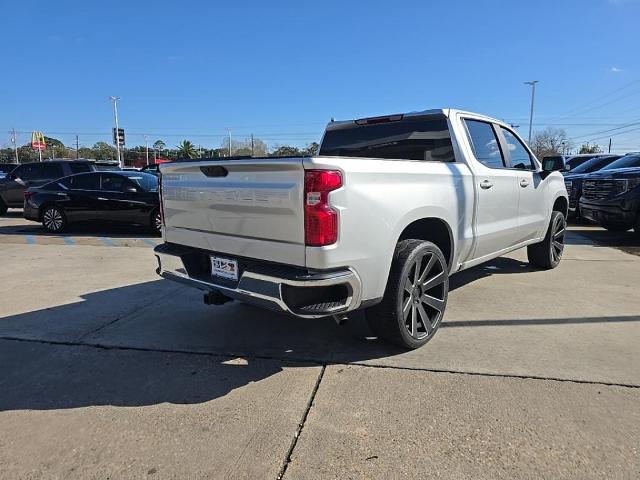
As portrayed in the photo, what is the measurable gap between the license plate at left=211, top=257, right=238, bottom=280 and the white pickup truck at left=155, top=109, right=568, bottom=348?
0.5 inches

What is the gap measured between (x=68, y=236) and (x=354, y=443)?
33.9 ft

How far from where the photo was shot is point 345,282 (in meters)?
2.99

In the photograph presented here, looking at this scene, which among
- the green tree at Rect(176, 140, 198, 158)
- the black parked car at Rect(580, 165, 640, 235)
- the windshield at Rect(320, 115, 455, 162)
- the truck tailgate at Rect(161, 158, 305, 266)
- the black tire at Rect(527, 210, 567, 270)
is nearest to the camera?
the truck tailgate at Rect(161, 158, 305, 266)

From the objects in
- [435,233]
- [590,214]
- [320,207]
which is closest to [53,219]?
[435,233]

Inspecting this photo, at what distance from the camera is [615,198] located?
931cm

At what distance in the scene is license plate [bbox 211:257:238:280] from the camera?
3.41 metres

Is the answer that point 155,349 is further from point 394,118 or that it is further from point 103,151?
point 103,151

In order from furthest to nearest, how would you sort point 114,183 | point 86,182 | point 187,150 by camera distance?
point 187,150
point 86,182
point 114,183

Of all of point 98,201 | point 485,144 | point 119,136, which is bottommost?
point 98,201

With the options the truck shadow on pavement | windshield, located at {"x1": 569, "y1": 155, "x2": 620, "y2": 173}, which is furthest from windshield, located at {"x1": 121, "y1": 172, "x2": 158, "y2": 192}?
windshield, located at {"x1": 569, "y1": 155, "x2": 620, "y2": 173}

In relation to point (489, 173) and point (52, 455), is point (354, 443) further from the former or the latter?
point (489, 173)

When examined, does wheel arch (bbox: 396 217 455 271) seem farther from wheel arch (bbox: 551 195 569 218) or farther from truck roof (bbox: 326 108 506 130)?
wheel arch (bbox: 551 195 569 218)

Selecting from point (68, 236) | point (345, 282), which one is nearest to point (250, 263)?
point (345, 282)

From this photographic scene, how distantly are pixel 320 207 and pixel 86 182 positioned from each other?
33.8ft
